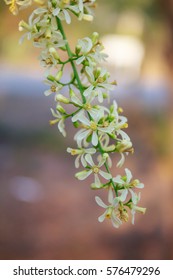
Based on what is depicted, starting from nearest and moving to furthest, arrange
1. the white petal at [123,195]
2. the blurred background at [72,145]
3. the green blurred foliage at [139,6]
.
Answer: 1. the white petal at [123,195]
2. the blurred background at [72,145]
3. the green blurred foliage at [139,6]

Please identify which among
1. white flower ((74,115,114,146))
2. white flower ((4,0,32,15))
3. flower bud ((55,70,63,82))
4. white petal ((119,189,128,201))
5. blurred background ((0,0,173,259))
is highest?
blurred background ((0,0,173,259))

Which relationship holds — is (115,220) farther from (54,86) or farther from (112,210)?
(54,86)

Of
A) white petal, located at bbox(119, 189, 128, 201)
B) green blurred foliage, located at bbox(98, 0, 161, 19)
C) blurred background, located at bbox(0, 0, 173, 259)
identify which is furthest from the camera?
green blurred foliage, located at bbox(98, 0, 161, 19)

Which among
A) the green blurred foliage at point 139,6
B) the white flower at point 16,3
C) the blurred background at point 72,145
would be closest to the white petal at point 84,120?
the white flower at point 16,3

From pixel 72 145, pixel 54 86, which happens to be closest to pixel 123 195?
pixel 54 86

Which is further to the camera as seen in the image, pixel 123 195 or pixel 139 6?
pixel 139 6

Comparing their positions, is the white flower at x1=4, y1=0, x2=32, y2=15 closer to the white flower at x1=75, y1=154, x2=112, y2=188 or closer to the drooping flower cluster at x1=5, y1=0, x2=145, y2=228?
the drooping flower cluster at x1=5, y1=0, x2=145, y2=228

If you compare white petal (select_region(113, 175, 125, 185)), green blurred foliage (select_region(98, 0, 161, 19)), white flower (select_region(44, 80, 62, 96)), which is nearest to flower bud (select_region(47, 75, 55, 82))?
white flower (select_region(44, 80, 62, 96))

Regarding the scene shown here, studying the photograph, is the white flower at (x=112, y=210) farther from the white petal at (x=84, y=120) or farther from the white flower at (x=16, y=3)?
the white flower at (x=16, y=3)

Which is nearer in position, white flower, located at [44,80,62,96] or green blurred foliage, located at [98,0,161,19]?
white flower, located at [44,80,62,96]
